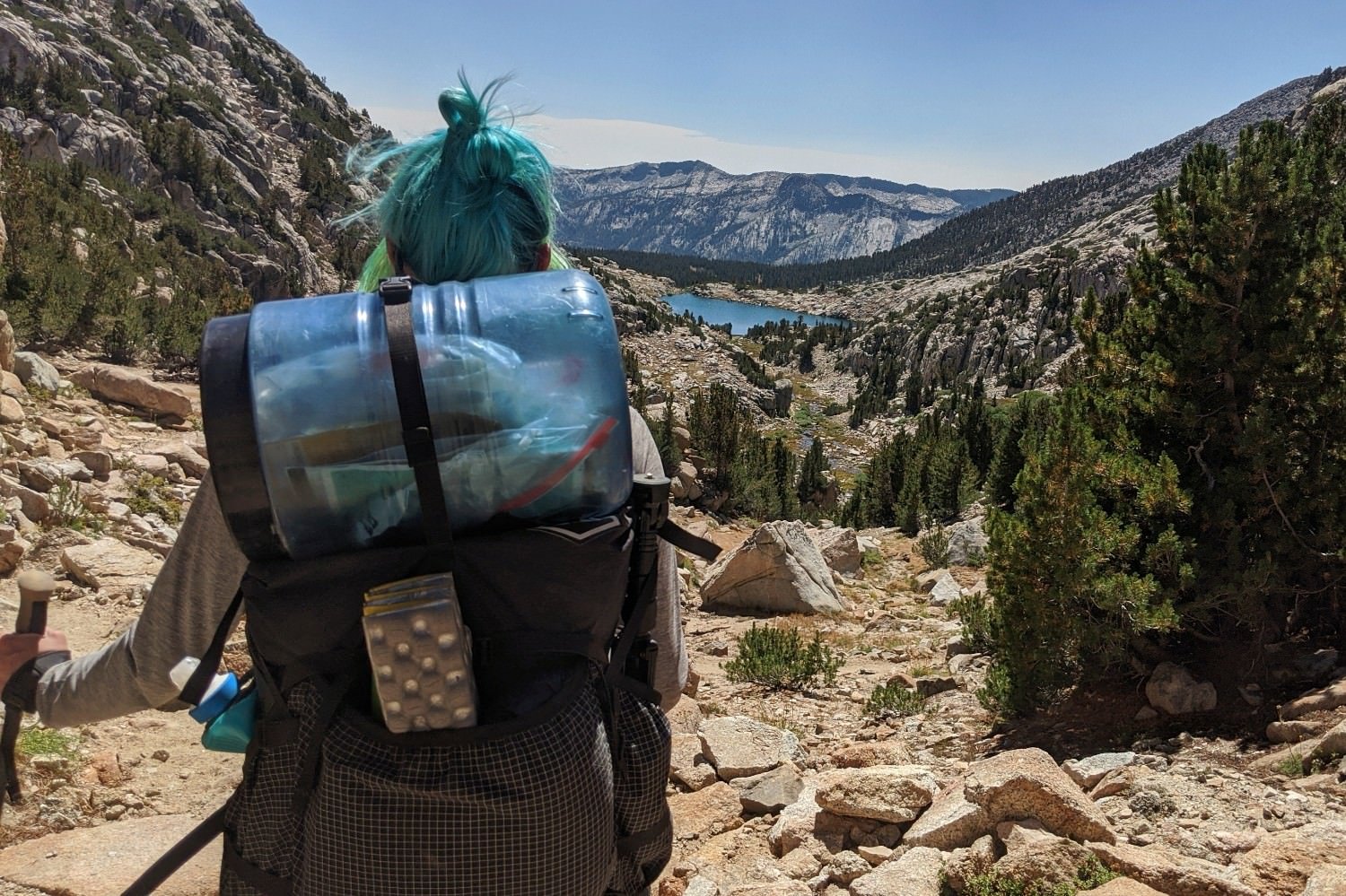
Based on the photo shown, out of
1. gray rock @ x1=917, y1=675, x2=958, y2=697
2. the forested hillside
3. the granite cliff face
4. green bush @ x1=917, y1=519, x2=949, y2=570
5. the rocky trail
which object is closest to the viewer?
→ the rocky trail

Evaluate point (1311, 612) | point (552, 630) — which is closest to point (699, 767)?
point (552, 630)

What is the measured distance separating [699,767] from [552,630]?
3.81 meters

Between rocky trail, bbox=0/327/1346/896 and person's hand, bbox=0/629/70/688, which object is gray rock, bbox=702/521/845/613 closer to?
rocky trail, bbox=0/327/1346/896

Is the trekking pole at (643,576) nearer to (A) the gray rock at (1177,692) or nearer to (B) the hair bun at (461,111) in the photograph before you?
(B) the hair bun at (461,111)

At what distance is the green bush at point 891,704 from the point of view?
656cm

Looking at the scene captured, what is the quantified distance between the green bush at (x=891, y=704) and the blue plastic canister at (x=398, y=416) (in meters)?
5.73

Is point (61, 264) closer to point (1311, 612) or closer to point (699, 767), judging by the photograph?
point (699, 767)

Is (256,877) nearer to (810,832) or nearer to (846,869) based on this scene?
(846,869)

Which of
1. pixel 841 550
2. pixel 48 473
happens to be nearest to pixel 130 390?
pixel 48 473

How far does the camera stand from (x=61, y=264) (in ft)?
47.2

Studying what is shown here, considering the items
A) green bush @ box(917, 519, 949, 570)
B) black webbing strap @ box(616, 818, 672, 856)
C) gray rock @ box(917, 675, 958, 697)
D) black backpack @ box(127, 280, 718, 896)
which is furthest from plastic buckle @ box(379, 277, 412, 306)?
green bush @ box(917, 519, 949, 570)

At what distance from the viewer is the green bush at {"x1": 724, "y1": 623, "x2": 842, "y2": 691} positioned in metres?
7.38

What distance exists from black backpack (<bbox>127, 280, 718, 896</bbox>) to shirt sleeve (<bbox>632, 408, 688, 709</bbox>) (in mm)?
293

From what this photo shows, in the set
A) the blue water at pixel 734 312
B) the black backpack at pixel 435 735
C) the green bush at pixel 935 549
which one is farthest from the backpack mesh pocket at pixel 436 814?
the blue water at pixel 734 312
